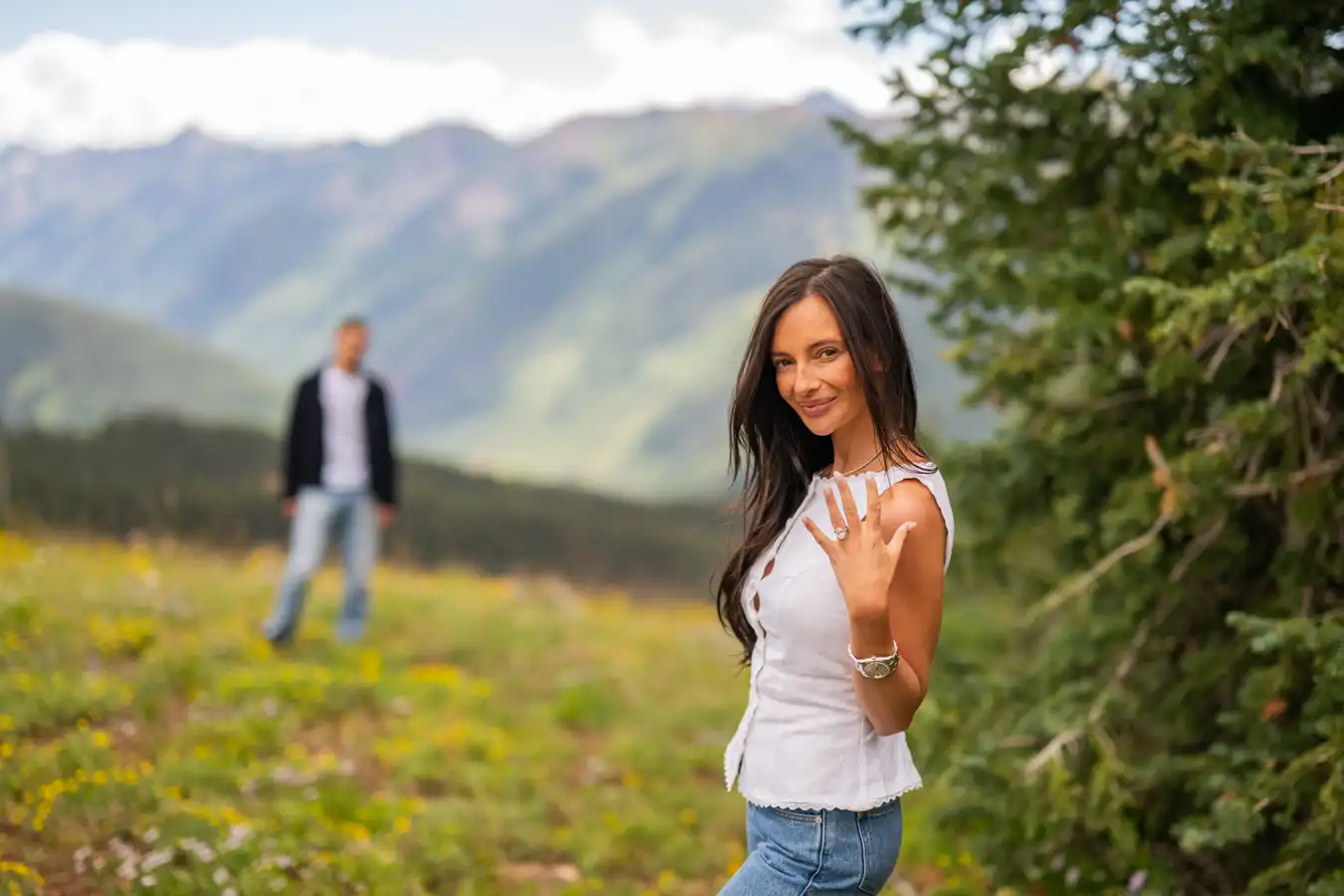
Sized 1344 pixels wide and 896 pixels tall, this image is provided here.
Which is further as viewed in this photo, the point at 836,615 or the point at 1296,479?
the point at 1296,479

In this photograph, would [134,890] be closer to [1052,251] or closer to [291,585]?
[1052,251]

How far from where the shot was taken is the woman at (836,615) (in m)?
2.24

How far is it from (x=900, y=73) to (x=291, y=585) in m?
5.74

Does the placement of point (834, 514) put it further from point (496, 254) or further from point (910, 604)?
point (496, 254)

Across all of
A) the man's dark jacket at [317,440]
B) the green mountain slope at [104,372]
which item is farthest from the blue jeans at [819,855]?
the green mountain slope at [104,372]

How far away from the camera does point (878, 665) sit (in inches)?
85.5

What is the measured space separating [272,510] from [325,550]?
951cm

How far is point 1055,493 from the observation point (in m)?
4.62

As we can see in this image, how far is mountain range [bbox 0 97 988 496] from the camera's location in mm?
47156

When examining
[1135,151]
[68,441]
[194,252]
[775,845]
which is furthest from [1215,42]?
[194,252]

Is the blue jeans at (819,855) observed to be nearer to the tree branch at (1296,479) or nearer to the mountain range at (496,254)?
the tree branch at (1296,479)

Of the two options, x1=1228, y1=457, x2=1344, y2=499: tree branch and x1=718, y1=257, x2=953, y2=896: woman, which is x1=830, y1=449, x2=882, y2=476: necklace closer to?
x1=718, y1=257, x2=953, y2=896: woman

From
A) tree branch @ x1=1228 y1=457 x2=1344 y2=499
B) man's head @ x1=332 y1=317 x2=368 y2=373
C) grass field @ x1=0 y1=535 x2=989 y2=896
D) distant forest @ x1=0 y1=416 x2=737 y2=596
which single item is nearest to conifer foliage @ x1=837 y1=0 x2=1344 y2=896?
tree branch @ x1=1228 y1=457 x2=1344 y2=499

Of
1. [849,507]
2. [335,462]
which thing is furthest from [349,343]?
[849,507]
